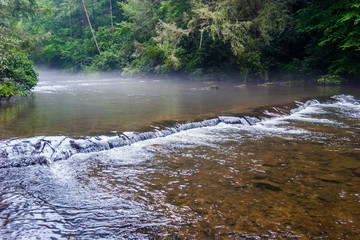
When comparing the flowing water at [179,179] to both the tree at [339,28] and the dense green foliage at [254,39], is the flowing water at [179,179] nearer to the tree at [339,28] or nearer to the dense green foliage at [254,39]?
the tree at [339,28]

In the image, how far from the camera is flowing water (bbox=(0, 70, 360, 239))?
3.54 meters

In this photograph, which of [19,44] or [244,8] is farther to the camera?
[244,8]

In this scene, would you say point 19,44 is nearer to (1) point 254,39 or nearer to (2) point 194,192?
(1) point 254,39

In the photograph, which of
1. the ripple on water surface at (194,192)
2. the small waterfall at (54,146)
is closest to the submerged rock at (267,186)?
the ripple on water surface at (194,192)

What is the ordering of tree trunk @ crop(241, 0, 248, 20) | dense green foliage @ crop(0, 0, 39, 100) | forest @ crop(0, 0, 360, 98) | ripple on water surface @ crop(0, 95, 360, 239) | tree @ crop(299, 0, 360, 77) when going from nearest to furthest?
ripple on water surface @ crop(0, 95, 360, 239) → dense green foliage @ crop(0, 0, 39, 100) → tree @ crop(299, 0, 360, 77) → forest @ crop(0, 0, 360, 98) → tree trunk @ crop(241, 0, 248, 20)

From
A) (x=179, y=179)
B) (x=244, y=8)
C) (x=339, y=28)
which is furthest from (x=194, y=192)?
(x=244, y=8)

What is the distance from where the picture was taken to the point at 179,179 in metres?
4.99

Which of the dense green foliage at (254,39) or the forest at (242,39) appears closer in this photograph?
the forest at (242,39)

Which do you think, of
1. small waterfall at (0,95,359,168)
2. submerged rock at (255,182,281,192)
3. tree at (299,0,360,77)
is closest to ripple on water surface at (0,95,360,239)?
submerged rock at (255,182,281,192)

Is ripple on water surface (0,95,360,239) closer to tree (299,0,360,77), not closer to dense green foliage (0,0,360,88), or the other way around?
tree (299,0,360,77)

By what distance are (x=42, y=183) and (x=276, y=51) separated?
23.0m

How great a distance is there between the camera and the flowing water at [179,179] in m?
3.54

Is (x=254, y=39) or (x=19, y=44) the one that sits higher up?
(x=254, y=39)

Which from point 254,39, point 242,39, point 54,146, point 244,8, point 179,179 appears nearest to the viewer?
point 179,179
